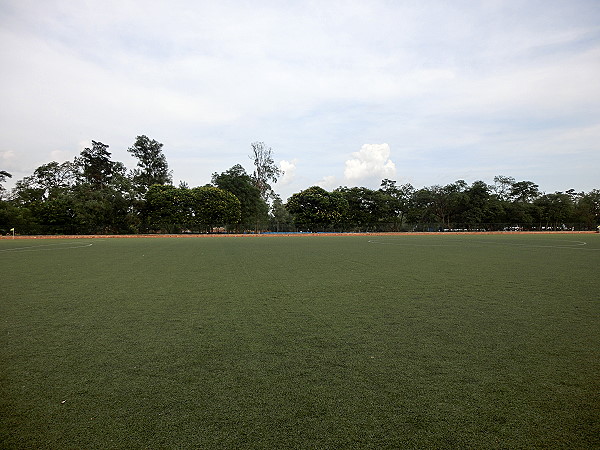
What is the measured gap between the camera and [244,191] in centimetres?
5009

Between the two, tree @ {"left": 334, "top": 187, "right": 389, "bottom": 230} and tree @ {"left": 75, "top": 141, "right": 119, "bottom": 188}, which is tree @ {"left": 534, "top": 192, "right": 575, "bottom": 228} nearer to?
tree @ {"left": 334, "top": 187, "right": 389, "bottom": 230}

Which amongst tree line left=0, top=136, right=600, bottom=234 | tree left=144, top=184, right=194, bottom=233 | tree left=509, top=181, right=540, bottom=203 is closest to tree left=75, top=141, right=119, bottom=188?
tree line left=0, top=136, right=600, bottom=234

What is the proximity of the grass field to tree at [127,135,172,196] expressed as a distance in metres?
49.9

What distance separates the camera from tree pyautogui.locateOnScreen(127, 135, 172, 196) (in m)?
52.1

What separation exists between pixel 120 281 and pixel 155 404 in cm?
611

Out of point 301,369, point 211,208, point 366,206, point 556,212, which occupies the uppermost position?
point 366,206

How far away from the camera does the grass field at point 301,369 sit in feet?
7.41

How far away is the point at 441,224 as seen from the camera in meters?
55.6

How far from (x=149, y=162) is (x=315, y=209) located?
86.9ft

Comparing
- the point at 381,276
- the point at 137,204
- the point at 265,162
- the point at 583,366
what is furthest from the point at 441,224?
the point at 583,366

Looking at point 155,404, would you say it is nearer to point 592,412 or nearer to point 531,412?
point 531,412

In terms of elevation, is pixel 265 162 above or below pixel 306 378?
above

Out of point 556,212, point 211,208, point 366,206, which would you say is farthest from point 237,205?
point 556,212

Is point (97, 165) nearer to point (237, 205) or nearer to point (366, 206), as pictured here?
point (237, 205)
